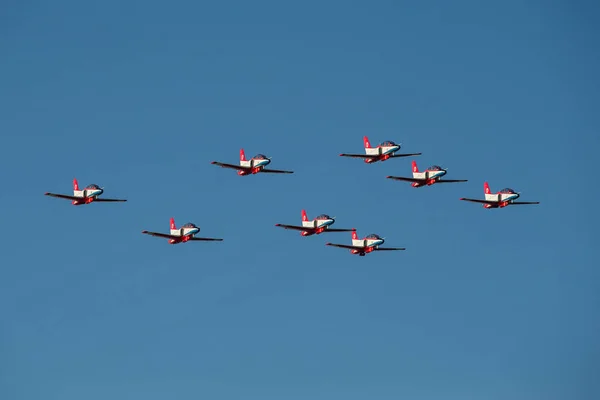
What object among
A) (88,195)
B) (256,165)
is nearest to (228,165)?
(256,165)

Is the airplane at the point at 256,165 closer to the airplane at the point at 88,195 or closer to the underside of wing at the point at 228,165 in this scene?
the underside of wing at the point at 228,165

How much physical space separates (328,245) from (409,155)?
19429 millimetres

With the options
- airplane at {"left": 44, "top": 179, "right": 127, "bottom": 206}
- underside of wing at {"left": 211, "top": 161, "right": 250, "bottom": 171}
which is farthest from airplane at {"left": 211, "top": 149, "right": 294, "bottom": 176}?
airplane at {"left": 44, "top": 179, "right": 127, "bottom": 206}

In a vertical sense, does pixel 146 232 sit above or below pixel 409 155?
below

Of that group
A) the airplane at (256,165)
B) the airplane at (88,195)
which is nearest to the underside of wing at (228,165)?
the airplane at (256,165)

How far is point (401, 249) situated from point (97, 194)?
49307 millimetres

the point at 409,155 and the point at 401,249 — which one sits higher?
the point at 409,155

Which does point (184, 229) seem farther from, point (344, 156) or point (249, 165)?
point (344, 156)

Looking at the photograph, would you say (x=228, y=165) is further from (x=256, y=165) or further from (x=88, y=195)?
(x=88, y=195)

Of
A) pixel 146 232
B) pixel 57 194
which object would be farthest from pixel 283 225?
pixel 57 194

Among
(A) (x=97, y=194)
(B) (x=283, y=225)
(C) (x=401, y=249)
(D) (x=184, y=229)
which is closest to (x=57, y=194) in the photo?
(A) (x=97, y=194)

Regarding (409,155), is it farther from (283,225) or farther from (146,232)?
(146,232)

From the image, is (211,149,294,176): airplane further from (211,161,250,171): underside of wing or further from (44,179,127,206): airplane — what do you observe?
(44,179,127,206): airplane

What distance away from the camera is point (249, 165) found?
199500mm
